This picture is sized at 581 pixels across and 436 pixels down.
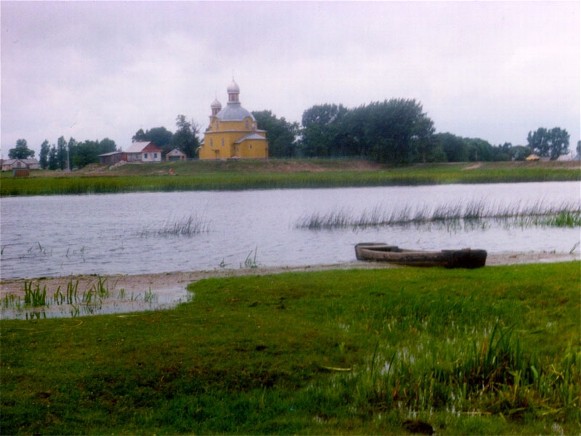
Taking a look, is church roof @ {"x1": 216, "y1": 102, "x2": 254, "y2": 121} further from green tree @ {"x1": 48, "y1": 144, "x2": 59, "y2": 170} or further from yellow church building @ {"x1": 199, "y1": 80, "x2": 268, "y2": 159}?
green tree @ {"x1": 48, "y1": 144, "x2": 59, "y2": 170}

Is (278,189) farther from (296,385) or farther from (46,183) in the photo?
(296,385)

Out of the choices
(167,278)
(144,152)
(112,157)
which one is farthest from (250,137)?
(167,278)

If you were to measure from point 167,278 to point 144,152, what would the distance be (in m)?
82.7

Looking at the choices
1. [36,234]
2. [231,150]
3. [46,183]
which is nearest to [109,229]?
[36,234]

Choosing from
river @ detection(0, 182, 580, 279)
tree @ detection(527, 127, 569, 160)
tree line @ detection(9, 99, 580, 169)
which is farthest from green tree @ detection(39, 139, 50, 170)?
tree @ detection(527, 127, 569, 160)

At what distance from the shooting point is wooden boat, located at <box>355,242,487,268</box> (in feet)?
58.5

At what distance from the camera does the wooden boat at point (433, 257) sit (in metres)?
17.8

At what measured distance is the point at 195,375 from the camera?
8.47 m

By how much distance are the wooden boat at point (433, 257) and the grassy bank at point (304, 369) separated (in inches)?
203

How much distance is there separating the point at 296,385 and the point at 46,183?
1966 inches

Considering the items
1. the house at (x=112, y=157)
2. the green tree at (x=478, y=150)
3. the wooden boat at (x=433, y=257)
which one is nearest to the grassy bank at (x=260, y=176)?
the house at (x=112, y=157)

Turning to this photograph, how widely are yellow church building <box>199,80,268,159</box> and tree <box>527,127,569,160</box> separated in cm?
5130

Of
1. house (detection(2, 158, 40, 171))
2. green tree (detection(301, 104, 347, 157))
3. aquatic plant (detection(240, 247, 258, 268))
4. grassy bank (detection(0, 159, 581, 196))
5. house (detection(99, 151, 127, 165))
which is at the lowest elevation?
aquatic plant (detection(240, 247, 258, 268))

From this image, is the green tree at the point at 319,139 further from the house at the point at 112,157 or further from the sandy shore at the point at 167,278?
the sandy shore at the point at 167,278
